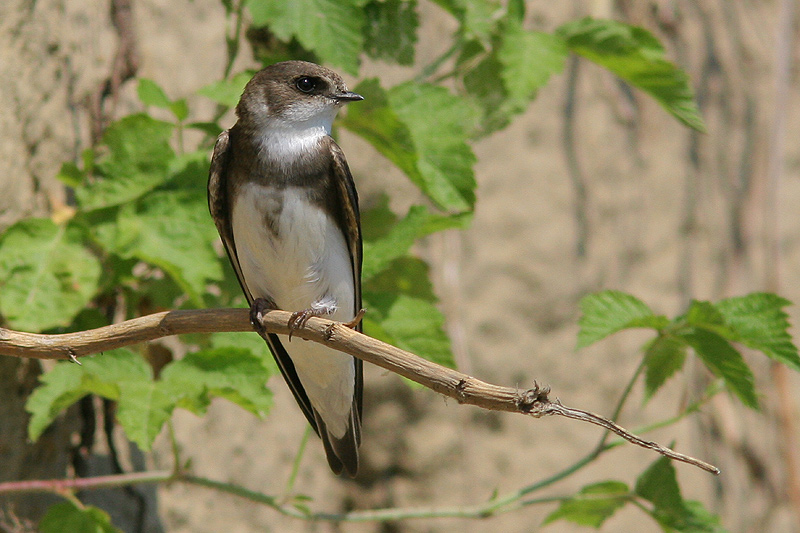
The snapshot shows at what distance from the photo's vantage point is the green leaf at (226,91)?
283cm

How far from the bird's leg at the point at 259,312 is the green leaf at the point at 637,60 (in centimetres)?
135

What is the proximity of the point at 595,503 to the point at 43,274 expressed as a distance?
5.85ft

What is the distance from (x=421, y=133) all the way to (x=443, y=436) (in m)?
1.91

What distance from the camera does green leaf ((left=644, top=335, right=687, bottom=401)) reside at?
2.57m

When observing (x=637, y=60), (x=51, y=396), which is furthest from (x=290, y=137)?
(x=637, y=60)

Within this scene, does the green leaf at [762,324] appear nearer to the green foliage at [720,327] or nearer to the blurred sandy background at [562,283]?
the green foliage at [720,327]

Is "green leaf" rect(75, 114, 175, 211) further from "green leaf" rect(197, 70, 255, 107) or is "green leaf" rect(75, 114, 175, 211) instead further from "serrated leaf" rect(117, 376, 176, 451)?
"serrated leaf" rect(117, 376, 176, 451)

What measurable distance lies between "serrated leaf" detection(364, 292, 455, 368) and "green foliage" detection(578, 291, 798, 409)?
433 millimetres

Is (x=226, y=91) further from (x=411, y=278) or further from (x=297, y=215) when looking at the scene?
(x=411, y=278)

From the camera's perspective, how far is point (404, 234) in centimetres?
269

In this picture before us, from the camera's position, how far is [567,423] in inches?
169

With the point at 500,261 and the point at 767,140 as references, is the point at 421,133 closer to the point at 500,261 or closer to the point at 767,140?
the point at 500,261

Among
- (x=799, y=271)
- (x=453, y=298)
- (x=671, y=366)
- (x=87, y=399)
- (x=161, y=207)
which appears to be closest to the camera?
(x=671, y=366)

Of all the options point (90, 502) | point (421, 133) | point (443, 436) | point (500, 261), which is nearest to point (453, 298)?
point (500, 261)
